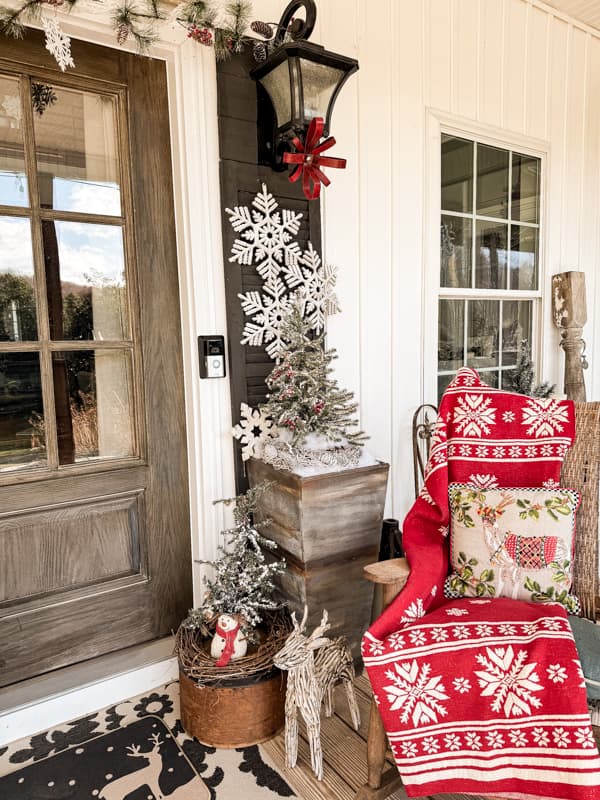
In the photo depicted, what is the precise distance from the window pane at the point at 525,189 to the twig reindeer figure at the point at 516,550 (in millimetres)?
2072

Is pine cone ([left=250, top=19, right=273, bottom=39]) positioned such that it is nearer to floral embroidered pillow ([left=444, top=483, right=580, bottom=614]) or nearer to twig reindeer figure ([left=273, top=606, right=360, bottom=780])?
floral embroidered pillow ([left=444, top=483, right=580, bottom=614])

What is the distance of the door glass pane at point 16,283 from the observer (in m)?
1.73

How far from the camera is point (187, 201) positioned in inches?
75.2

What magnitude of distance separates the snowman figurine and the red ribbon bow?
147 cm

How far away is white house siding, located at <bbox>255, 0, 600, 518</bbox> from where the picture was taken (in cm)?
226

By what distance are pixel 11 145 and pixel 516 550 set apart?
201 centimetres

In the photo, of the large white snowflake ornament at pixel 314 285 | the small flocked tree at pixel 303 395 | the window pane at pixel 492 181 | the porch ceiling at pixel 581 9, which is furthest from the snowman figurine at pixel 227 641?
the porch ceiling at pixel 581 9

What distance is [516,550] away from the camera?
1.53 metres

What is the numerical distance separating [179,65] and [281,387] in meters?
1.18

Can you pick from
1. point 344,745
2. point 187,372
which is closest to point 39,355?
point 187,372

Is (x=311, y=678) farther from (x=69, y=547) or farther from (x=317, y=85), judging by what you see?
(x=317, y=85)

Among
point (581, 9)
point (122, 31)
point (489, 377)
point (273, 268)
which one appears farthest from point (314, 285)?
point (581, 9)

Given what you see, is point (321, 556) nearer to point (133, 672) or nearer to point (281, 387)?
point (281, 387)

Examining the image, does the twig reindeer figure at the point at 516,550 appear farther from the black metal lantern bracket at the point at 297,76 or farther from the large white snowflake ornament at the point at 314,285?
the black metal lantern bracket at the point at 297,76
